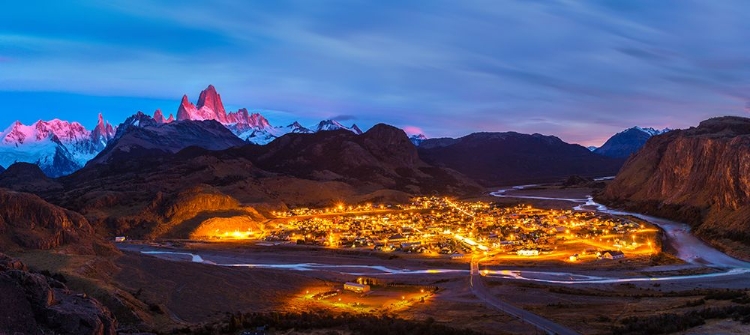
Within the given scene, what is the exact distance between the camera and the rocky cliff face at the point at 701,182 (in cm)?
7944

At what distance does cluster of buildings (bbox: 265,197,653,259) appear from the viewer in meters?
76.9

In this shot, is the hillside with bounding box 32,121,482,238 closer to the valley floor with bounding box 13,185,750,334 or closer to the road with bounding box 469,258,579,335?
the valley floor with bounding box 13,185,750,334

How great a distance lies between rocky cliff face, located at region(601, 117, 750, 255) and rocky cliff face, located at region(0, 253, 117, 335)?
70.1 metres

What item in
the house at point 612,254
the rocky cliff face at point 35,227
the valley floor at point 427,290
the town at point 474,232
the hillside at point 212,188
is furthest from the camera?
the hillside at point 212,188

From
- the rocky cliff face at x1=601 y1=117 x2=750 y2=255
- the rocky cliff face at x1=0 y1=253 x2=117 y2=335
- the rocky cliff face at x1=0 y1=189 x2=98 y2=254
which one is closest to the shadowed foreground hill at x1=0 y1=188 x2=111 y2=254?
the rocky cliff face at x1=0 y1=189 x2=98 y2=254

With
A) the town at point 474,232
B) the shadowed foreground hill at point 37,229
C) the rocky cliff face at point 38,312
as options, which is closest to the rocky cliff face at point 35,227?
the shadowed foreground hill at point 37,229

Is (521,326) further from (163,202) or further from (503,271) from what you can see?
(163,202)

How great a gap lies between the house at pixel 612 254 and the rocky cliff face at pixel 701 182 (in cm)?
1310

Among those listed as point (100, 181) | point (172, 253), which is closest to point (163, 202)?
point (172, 253)

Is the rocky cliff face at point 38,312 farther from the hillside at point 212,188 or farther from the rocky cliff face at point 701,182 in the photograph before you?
the hillside at point 212,188

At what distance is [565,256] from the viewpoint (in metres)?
68.6

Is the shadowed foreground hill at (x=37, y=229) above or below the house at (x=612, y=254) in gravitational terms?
above

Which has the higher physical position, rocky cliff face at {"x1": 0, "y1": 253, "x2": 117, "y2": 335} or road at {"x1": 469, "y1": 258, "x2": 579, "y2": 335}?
rocky cliff face at {"x1": 0, "y1": 253, "x2": 117, "y2": 335}

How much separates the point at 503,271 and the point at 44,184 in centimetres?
14752
